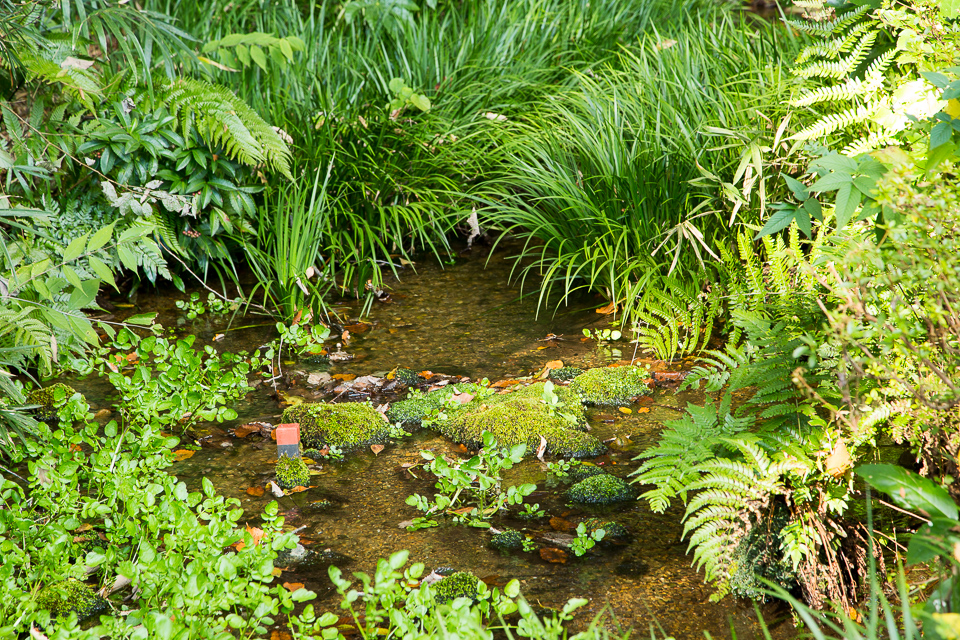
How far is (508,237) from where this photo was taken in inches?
194

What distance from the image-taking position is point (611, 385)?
3166 mm

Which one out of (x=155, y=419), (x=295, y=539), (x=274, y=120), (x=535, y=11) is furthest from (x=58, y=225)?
(x=535, y=11)

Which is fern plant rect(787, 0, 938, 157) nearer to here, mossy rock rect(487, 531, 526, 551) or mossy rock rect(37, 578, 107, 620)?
mossy rock rect(487, 531, 526, 551)

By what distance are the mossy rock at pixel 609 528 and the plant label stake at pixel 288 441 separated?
1.02 m

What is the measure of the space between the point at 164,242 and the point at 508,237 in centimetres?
207

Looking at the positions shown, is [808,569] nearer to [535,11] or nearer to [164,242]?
[164,242]

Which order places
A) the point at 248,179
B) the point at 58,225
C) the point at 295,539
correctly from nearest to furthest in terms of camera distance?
1. the point at 295,539
2. the point at 58,225
3. the point at 248,179

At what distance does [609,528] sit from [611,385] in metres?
0.92

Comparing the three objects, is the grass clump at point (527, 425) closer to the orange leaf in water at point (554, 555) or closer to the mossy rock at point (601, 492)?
the mossy rock at point (601, 492)

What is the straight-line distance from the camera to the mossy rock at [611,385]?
3.14 metres

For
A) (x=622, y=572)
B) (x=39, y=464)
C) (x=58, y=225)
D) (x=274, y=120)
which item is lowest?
(x=622, y=572)

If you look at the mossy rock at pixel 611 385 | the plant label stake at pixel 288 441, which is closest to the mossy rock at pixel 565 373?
the mossy rock at pixel 611 385

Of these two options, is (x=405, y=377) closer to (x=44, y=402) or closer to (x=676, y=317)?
(x=676, y=317)

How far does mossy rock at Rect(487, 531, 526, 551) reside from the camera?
89.1 inches
